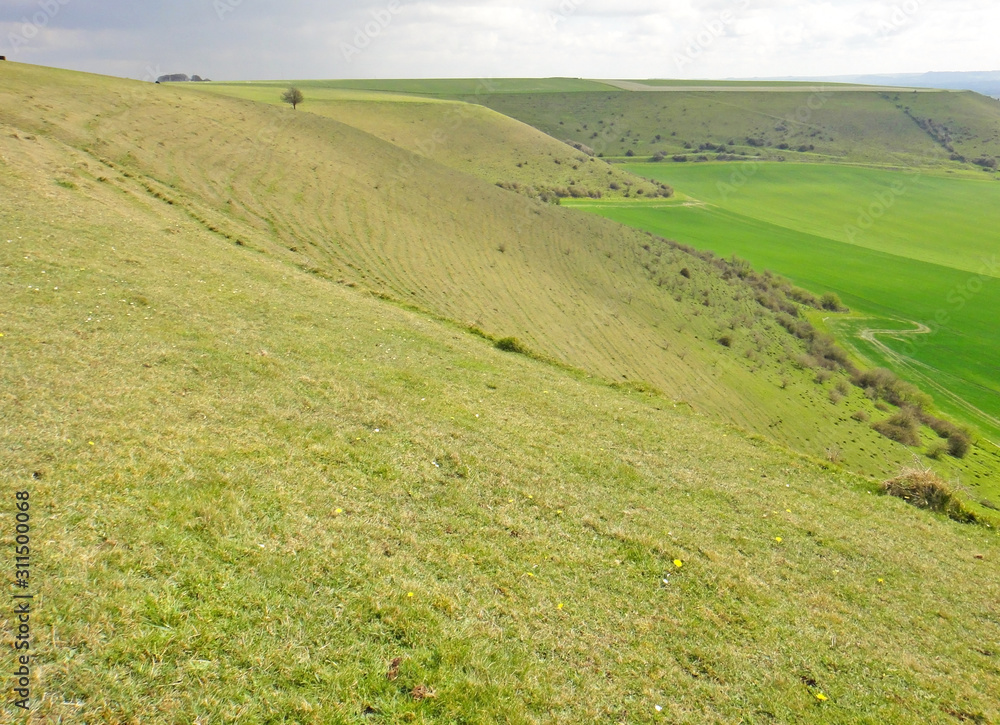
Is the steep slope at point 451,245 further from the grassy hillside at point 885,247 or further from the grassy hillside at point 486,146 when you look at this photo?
the grassy hillside at point 486,146

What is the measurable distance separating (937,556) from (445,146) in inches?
3801

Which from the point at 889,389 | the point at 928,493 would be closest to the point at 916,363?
the point at 889,389

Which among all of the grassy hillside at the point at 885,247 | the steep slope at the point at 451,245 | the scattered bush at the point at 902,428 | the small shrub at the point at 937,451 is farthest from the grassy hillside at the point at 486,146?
the small shrub at the point at 937,451

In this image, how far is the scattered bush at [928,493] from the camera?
49.3 ft

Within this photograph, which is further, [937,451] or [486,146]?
[486,146]

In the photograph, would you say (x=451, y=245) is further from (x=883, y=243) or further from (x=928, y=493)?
(x=883, y=243)

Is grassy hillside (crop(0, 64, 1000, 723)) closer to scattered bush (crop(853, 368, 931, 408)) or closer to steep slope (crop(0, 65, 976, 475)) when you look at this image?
steep slope (crop(0, 65, 976, 475))

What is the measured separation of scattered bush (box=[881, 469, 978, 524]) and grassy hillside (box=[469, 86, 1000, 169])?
151439 mm

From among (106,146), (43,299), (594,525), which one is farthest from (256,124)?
(594,525)

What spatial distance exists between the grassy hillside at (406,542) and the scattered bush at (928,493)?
0.64 m

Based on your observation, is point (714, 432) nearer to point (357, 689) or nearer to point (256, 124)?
point (357, 689)

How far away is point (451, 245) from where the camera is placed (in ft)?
140

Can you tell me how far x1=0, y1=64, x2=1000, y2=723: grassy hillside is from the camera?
21.0 ft

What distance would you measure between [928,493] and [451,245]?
33606mm
